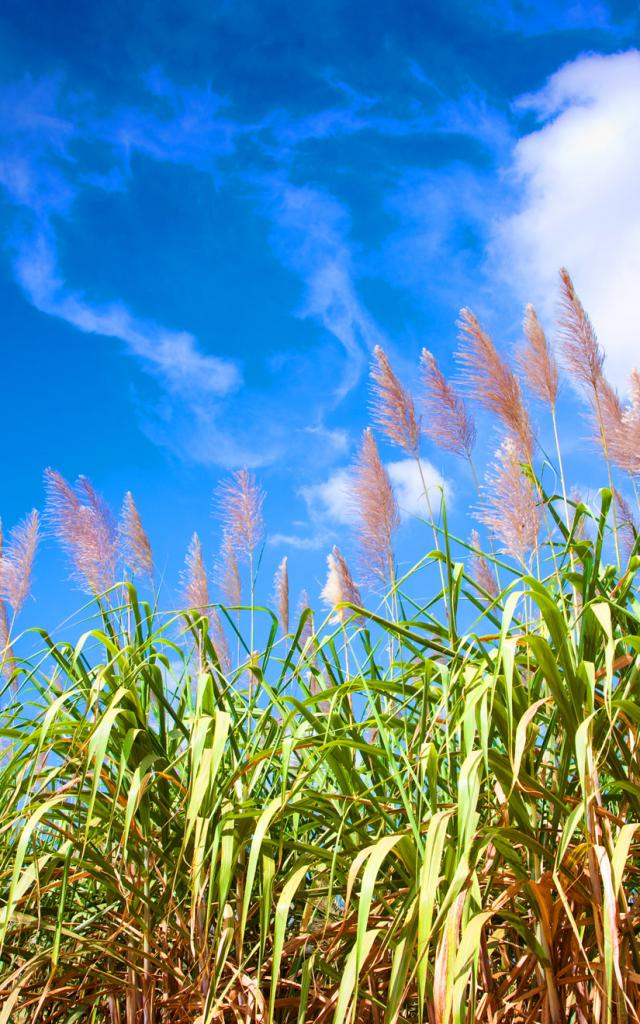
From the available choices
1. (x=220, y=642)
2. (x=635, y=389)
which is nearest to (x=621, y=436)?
(x=635, y=389)

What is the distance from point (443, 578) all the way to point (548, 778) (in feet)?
1.71

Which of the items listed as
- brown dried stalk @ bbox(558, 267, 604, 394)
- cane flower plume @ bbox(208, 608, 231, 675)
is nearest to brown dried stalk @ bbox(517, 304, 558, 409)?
brown dried stalk @ bbox(558, 267, 604, 394)

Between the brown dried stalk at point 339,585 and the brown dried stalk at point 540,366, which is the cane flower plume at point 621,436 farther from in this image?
the brown dried stalk at point 339,585

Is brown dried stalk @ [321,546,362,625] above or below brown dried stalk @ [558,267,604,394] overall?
below

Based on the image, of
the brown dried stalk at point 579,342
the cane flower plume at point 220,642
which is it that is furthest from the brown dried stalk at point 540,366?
the cane flower plume at point 220,642

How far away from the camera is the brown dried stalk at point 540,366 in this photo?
127 inches

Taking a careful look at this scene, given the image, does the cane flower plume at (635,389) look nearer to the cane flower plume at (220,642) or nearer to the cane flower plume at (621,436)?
the cane flower plume at (621,436)

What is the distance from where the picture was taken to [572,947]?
1.53m

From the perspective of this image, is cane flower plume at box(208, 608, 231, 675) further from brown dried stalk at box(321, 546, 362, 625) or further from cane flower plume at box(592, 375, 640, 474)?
cane flower plume at box(592, 375, 640, 474)

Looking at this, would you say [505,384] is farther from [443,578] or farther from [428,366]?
[443,578]

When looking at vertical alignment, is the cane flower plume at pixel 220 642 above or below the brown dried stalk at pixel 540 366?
below

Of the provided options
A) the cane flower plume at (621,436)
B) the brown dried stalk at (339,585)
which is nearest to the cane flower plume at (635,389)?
the cane flower plume at (621,436)

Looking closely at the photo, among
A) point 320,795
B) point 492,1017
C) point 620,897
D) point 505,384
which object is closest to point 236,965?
point 320,795

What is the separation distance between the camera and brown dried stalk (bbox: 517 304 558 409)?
3229 mm
